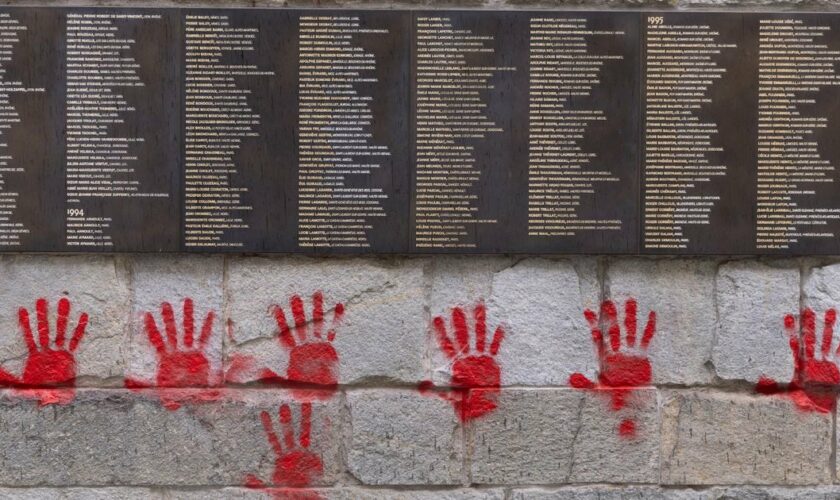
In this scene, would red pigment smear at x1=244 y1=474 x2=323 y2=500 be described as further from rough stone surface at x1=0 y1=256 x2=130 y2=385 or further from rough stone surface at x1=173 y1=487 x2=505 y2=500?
rough stone surface at x1=0 y1=256 x2=130 y2=385

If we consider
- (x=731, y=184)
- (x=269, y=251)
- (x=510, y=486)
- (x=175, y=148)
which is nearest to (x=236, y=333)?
(x=269, y=251)

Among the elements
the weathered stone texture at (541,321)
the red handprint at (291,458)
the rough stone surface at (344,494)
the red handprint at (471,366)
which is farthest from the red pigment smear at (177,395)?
the weathered stone texture at (541,321)

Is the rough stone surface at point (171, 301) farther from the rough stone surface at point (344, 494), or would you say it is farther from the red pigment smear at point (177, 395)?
the rough stone surface at point (344, 494)

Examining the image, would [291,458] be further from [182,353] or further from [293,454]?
[182,353]

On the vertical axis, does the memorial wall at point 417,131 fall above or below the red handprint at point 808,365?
above

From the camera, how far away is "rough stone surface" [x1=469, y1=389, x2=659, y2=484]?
3.62 m

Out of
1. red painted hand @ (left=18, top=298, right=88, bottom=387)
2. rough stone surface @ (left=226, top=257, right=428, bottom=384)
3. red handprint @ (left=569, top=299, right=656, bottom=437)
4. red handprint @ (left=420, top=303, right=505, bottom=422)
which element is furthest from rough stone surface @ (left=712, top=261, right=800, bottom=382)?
red painted hand @ (left=18, top=298, right=88, bottom=387)

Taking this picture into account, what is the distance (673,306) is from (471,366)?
942 mm

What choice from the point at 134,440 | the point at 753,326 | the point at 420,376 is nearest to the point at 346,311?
the point at 420,376

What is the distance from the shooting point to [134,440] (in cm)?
358

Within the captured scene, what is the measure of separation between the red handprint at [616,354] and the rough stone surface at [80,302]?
2.02 metres

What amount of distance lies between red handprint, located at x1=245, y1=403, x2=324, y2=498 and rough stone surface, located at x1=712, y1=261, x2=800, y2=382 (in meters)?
1.84

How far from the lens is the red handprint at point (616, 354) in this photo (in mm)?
3641

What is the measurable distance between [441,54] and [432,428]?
1.64m
